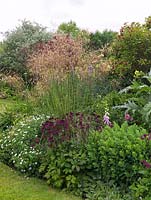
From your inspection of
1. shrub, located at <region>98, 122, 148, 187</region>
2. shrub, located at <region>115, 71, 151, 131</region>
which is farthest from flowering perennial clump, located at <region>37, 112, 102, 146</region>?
shrub, located at <region>115, 71, 151, 131</region>

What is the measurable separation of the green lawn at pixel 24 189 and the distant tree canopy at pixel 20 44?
10277mm

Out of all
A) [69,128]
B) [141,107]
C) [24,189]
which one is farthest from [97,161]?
[141,107]

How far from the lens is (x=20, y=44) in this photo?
17828mm

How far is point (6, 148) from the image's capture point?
7344 mm

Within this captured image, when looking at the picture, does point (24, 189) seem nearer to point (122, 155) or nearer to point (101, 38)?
point (122, 155)

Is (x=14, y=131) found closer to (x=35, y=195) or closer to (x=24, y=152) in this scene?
A: (x=24, y=152)

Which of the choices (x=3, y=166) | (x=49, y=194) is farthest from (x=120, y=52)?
(x=49, y=194)

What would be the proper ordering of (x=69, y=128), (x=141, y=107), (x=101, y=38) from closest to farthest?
(x=69, y=128)
(x=141, y=107)
(x=101, y=38)

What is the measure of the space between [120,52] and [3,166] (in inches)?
183

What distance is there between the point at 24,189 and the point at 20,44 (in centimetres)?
1228

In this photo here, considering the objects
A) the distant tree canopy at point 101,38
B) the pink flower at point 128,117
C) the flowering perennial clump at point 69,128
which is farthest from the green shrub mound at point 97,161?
the distant tree canopy at point 101,38

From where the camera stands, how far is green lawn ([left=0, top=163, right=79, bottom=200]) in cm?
580

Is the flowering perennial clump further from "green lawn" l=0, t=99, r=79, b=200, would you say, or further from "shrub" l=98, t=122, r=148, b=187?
"green lawn" l=0, t=99, r=79, b=200

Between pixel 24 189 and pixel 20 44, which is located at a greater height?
pixel 20 44
